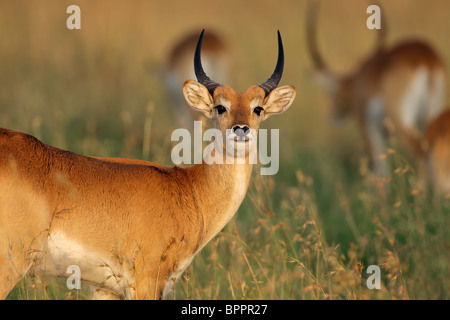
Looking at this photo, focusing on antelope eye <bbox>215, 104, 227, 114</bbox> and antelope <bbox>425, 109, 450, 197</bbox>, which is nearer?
antelope eye <bbox>215, 104, 227, 114</bbox>

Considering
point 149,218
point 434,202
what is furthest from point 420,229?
point 149,218

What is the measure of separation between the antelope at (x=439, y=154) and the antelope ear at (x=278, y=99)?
12.3ft

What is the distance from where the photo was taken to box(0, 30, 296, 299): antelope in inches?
156

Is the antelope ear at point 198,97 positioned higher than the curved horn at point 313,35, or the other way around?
the curved horn at point 313,35

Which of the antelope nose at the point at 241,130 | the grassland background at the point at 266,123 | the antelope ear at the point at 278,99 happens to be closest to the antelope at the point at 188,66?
the grassland background at the point at 266,123

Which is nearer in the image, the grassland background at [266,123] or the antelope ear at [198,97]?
the antelope ear at [198,97]

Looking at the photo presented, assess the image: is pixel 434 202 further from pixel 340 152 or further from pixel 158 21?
pixel 158 21

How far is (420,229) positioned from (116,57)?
28.5ft

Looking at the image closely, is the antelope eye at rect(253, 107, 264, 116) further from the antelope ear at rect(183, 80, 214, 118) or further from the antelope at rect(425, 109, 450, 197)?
the antelope at rect(425, 109, 450, 197)

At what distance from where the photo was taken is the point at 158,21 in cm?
1645

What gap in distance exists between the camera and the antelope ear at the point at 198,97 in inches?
190

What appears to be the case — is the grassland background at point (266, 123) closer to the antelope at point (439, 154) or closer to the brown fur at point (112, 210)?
the antelope at point (439, 154)

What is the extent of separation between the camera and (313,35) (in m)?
12.7

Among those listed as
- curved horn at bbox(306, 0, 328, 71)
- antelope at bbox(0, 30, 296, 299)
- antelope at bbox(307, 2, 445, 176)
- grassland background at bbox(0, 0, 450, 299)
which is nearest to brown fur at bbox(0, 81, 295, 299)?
antelope at bbox(0, 30, 296, 299)
